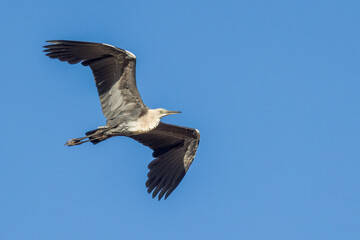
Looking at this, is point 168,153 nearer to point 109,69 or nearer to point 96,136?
point 96,136

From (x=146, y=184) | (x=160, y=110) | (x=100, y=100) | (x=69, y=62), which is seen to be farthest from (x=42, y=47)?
(x=146, y=184)

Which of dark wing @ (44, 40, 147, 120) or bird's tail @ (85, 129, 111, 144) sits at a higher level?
dark wing @ (44, 40, 147, 120)

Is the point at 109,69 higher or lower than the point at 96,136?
higher

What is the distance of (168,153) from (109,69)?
12.2ft

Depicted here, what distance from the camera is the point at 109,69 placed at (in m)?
17.7

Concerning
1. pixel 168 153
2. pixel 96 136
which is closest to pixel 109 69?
pixel 96 136

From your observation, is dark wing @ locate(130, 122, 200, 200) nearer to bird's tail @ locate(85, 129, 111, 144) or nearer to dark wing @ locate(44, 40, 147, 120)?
dark wing @ locate(44, 40, 147, 120)

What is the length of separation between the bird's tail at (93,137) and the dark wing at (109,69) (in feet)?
1.79

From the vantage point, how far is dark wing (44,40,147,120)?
1734cm

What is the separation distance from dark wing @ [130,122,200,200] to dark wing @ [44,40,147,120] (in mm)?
1939

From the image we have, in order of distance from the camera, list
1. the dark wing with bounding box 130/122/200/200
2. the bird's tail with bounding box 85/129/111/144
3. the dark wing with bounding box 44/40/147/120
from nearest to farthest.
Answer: the dark wing with bounding box 44/40/147/120 → the bird's tail with bounding box 85/129/111/144 → the dark wing with bounding box 130/122/200/200

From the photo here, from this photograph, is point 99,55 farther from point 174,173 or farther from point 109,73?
point 174,173

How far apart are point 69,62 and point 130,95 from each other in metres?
1.84

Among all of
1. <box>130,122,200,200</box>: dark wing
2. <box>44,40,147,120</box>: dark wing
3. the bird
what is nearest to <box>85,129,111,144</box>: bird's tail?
the bird
